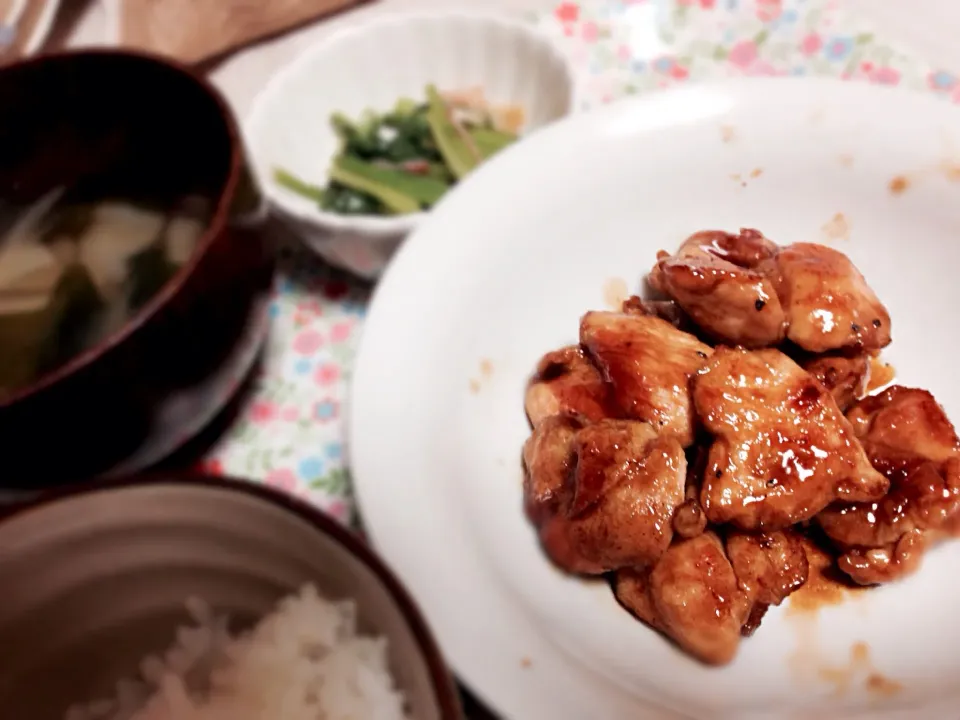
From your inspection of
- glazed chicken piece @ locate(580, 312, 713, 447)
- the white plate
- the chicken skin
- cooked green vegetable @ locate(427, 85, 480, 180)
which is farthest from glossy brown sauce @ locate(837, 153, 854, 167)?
cooked green vegetable @ locate(427, 85, 480, 180)

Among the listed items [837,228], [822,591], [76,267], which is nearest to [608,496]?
[822,591]

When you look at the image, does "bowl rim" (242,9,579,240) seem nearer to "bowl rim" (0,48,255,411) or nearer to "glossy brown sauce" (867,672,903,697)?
"bowl rim" (0,48,255,411)

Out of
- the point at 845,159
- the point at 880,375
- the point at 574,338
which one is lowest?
the point at 574,338

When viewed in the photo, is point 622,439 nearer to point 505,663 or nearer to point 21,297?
point 505,663

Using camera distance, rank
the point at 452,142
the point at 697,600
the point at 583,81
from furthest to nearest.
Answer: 1. the point at 583,81
2. the point at 452,142
3. the point at 697,600

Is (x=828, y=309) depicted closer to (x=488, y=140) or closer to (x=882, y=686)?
(x=882, y=686)

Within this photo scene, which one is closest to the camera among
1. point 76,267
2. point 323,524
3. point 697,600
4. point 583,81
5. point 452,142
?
point 323,524

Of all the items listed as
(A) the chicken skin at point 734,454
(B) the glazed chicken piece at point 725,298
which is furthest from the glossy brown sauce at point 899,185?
(B) the glazed chicken piece at point 725,298
